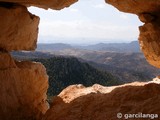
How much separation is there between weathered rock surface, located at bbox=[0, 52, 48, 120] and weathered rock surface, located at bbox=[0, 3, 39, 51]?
61 centimetres

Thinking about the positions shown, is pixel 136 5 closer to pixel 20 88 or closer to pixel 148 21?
pixel 148 21

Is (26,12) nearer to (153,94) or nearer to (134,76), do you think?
(153,94)

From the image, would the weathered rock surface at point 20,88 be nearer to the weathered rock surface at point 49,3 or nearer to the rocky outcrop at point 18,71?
the rocky outcrop at point 18,71

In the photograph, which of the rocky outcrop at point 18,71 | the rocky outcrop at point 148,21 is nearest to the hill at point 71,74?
the rocky outcrop at point 148,21

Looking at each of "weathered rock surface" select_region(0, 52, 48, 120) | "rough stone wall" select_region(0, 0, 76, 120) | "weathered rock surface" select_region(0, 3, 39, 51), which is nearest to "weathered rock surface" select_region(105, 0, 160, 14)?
"rough stone wall" select_region(0, 0, 76, 120)

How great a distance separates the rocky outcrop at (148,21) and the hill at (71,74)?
110 feet

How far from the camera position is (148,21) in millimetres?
16812

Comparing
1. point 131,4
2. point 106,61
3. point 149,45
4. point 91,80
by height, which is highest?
point 131,4

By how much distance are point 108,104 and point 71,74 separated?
5001cm

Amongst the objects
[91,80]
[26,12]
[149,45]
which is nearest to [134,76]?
[91,80]

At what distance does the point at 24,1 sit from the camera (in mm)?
12547

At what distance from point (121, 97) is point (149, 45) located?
6.70m

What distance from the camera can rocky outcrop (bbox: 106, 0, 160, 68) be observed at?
15.3 m

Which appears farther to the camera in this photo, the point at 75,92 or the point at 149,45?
the point at 149,45
